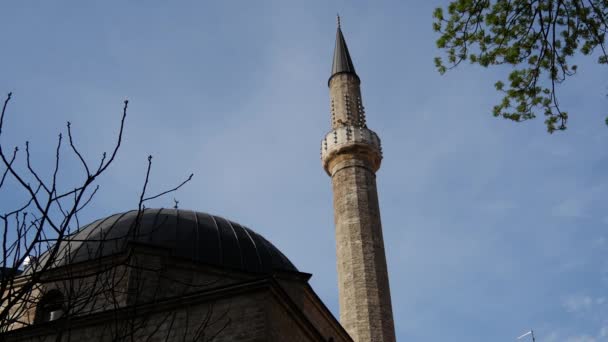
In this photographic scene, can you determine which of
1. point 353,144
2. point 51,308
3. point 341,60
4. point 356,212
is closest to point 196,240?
point 51,308

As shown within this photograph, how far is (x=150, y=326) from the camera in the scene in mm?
7949

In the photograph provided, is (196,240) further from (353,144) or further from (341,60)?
(341,60)

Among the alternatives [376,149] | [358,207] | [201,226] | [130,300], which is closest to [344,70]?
[376,149]

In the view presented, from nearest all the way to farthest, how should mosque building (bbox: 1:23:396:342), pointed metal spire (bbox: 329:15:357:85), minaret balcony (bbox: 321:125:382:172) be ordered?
mosque building (bbox: 1:23:396:342), minaret balcony (bbox: 321:125:382:172), pointed metal spire (bbox: 329:15:357:85)

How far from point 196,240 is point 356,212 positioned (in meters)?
6.14

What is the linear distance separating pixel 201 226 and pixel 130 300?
227cm

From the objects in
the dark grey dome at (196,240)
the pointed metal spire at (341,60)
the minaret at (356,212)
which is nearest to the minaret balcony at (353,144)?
the minaret at (356,212)

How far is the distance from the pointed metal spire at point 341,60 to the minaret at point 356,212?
29 millimetres

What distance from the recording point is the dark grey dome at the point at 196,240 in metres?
10.1

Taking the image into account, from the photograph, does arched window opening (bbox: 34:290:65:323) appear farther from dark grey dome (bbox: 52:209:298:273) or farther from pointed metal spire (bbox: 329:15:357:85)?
pointed metal spire (bbox: 329:15:357:85)

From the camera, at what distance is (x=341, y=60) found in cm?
1925

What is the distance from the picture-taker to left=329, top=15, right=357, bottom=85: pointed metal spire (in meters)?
18.8

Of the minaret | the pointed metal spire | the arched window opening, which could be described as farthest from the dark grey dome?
the pointed metal spire

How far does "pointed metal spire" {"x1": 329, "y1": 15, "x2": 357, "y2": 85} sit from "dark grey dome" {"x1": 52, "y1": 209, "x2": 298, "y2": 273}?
8.47 metres
